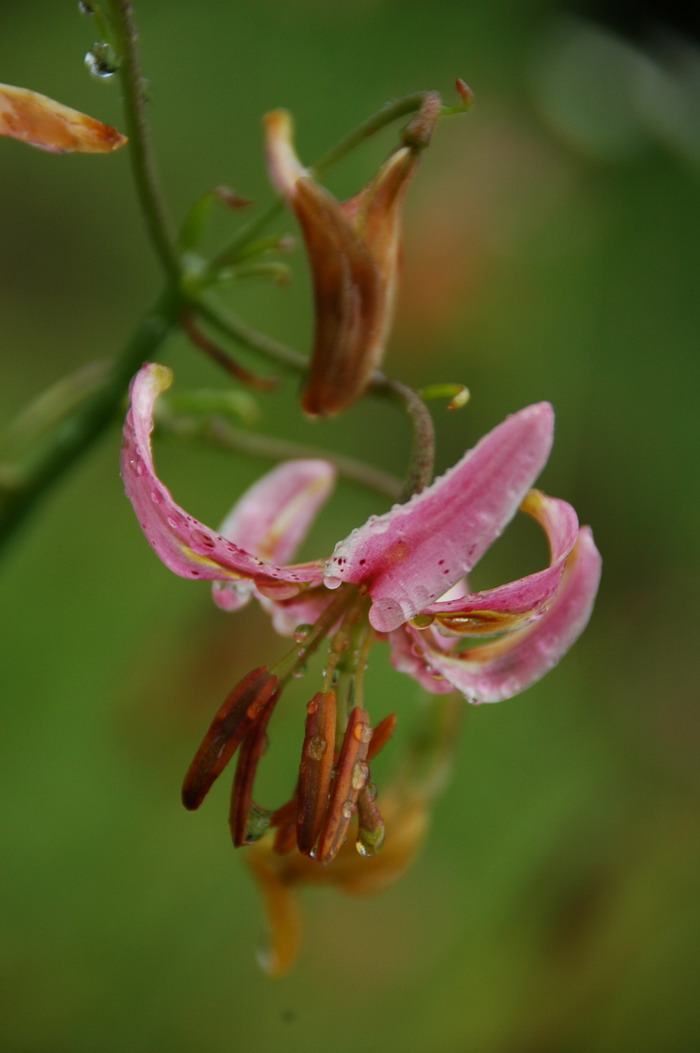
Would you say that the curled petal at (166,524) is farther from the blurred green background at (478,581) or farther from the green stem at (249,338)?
the blurred green background at (478,581)

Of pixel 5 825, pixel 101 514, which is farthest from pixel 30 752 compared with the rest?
pixel 101 514

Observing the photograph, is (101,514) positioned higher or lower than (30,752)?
higher

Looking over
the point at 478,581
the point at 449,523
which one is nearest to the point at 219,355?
the point at 449,523

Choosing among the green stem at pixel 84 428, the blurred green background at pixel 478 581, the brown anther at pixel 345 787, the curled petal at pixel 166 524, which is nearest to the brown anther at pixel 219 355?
the green stem at pixel 84 428

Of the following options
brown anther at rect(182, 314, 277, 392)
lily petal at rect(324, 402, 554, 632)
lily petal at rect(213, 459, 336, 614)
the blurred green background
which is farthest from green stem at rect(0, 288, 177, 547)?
the blurred green background

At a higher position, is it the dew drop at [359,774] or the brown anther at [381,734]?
the brown anther at [381,734]

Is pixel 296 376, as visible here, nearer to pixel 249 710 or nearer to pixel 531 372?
pixel 249 710
